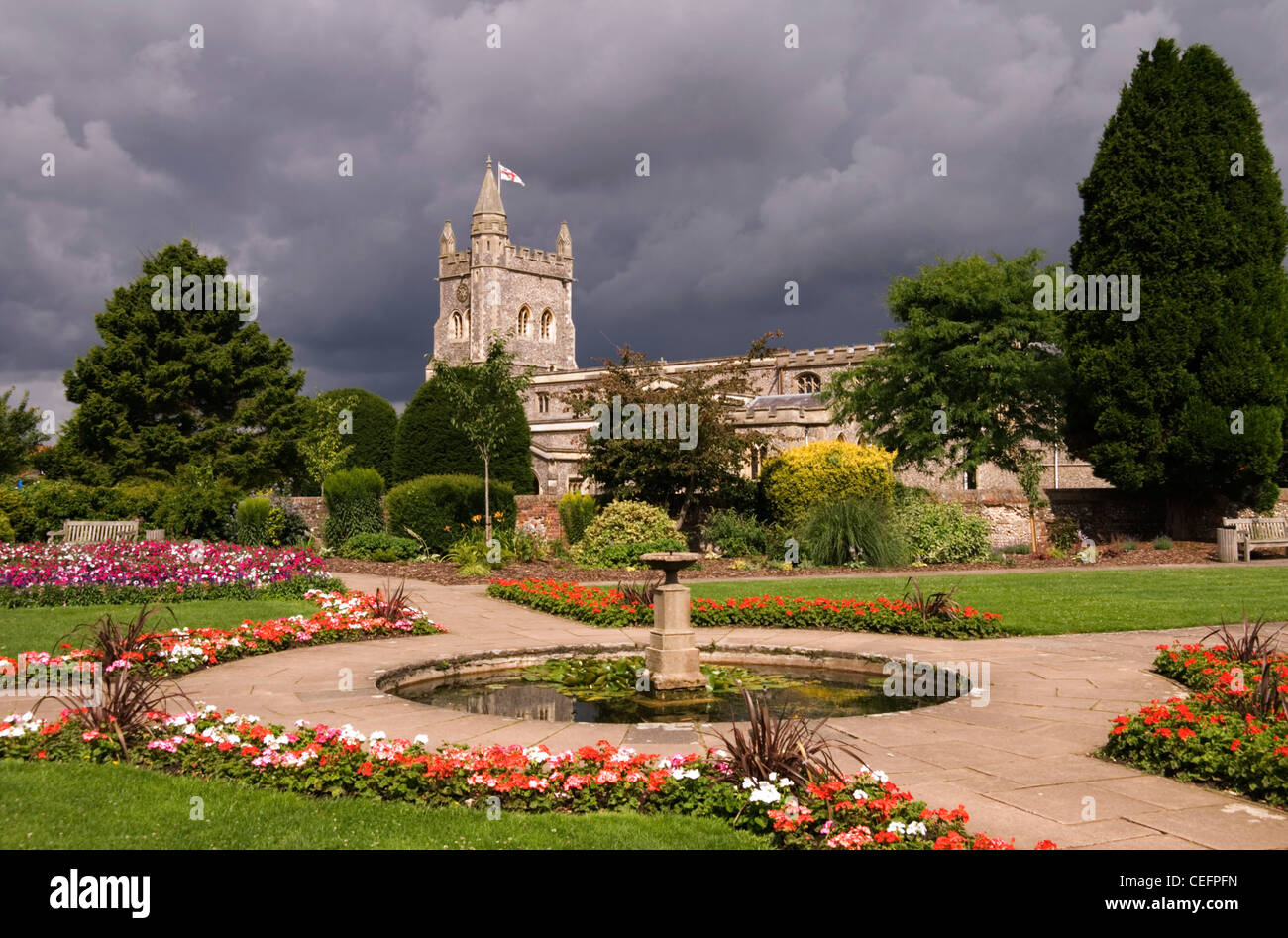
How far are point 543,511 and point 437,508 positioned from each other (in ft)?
12.0

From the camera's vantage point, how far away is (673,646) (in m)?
8.22

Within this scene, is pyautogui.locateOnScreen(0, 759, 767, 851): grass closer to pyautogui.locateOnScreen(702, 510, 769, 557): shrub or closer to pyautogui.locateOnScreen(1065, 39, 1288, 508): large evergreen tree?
pyautogui.locateOnScreen(702, 510, 769, 557): shrub

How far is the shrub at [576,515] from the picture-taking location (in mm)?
22562

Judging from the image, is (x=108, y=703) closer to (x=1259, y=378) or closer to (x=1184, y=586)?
(x=1184, y=586)

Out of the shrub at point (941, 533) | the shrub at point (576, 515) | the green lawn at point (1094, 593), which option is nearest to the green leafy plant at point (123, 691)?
the green lawn at point (1094, 593)

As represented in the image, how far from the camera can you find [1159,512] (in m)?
24.8

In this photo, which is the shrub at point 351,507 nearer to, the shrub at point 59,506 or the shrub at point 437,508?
the shrub at point 437,508

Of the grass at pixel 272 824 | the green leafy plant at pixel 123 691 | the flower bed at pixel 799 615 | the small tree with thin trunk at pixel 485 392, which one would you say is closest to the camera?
the grass at pixel 272 824

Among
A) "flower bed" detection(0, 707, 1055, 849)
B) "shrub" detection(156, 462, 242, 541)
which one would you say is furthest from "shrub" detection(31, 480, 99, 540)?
"flower bed" detection(0, 707, 1055, 849)

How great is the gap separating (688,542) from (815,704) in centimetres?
1505

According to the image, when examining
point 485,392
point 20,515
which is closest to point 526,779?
point 485,392

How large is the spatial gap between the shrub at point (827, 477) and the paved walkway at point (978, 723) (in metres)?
10.2

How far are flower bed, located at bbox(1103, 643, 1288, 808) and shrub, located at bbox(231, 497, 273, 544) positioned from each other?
1910cm
